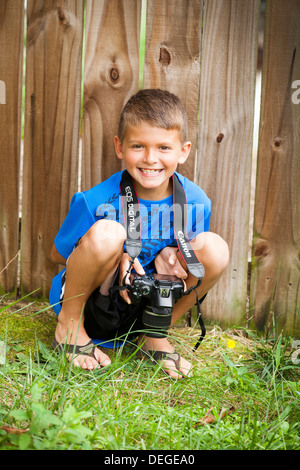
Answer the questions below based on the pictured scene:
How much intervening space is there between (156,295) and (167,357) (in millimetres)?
398

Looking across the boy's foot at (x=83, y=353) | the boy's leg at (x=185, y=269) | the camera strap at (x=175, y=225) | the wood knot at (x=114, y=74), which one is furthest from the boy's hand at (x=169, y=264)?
the wood knot at (x=114, y=74)

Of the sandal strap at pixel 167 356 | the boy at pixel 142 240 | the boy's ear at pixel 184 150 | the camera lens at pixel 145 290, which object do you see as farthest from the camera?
the boy's ear at pixel 184 150

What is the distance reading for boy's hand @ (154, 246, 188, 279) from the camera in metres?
2.42

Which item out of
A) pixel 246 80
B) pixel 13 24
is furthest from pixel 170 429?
pixel 13 24

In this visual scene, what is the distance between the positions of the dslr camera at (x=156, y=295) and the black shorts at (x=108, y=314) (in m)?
0.15

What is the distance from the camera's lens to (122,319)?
2467 millimetres

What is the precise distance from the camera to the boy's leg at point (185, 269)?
7.75 feet

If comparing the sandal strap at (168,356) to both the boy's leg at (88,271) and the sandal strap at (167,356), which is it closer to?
the sandal strap at (167,356)

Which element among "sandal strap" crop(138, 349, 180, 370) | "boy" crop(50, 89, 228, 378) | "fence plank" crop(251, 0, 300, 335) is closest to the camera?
"boy" crop(50, 89, 228, 378)

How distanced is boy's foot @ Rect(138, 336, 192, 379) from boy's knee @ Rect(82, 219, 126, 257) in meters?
0.46

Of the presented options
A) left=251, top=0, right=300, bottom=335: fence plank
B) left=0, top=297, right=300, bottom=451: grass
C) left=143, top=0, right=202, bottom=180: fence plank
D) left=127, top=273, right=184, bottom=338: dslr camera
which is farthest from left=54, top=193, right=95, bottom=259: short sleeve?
left=251, top=0, right=300, bottom=335: fence plank

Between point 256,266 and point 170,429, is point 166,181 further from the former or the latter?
point 170,429

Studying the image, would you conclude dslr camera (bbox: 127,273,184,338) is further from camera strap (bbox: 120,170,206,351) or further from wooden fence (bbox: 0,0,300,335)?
wooden fence (bbox: 0,0,300,335)

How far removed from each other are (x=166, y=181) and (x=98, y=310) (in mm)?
729
